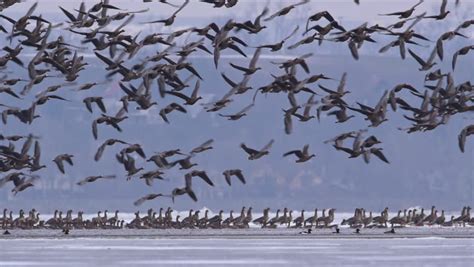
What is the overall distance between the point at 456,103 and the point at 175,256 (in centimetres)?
1252

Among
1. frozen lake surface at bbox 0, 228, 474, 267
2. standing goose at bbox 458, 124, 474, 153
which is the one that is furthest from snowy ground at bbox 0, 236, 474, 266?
standing goose at bbox 458, 124, 474, 153

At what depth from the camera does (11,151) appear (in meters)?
48.6

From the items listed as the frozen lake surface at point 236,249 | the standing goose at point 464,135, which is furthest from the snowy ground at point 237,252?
the standing goose at point 464,135

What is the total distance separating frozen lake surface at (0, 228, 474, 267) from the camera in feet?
166

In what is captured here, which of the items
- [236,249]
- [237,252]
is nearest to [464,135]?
[237,252]

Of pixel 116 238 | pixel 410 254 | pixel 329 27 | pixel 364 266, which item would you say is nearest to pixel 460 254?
pixel 410 254

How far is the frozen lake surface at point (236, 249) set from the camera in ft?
166

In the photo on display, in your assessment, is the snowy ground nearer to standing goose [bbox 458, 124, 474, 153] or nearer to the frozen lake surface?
the frozen lake surface

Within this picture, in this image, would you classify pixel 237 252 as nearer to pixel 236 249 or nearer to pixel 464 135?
pixel 236 249

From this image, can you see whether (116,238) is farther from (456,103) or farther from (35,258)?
(456,103)

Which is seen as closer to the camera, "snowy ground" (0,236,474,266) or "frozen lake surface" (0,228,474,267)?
"snowy ground" (0,236,474,266)

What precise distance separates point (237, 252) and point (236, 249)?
2.81 m

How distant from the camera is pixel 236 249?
201ft

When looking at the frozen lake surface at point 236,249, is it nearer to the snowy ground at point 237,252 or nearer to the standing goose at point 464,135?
the snowy ground at point 237,252
